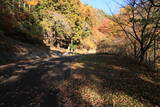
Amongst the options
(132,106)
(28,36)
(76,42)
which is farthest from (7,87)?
(76,42)

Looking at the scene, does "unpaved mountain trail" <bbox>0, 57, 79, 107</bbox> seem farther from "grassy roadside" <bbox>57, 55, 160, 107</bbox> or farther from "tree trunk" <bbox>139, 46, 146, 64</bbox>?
"tree trunk" <bbox>139, 46, 146, 64</bbox>

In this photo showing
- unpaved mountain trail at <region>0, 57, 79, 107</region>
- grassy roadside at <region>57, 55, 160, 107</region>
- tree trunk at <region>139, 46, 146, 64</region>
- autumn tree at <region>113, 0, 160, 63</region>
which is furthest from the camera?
tree trunk at <region>139, 46, 146, 64</region>

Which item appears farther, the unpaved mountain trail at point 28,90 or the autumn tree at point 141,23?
the autumn tree at point 141,23

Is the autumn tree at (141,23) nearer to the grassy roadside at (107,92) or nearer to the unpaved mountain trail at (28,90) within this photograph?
the grassy roadside at (107,92)

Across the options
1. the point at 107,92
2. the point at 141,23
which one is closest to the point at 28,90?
the point at 107,92

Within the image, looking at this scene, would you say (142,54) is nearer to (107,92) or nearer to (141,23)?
(141,23)

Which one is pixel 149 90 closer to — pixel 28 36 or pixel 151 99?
pixel 151 99

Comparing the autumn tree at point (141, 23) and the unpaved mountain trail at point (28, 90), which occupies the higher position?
the autumn tree at point (141, 23)

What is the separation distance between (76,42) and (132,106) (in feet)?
114

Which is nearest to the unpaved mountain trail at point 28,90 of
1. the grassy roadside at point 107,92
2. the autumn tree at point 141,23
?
the grassy roadside at point 107,92

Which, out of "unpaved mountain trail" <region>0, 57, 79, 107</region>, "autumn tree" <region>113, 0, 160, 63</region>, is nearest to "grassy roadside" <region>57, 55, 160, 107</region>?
"unpaved mountain trail" <region>0, 57, 79, 107</region>

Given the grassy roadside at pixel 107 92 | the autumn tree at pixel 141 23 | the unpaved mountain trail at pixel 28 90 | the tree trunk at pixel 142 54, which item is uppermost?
the autumn tree at pixel 141 23

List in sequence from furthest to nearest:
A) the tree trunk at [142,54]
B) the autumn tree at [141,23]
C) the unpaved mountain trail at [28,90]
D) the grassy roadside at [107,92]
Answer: the tree trunk at [142,54]
the autumn tree at [141,23]
the grassy roadside at [107,92]
the unpaved mountain trail at [28,90]

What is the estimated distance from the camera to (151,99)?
726 centimetres
